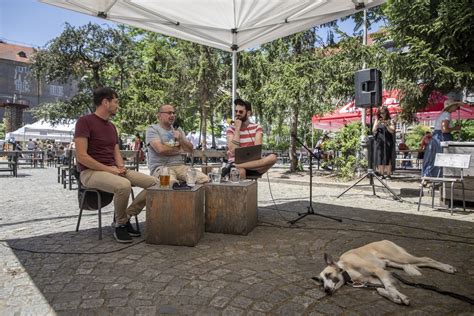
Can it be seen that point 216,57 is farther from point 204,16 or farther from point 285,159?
point 204,16

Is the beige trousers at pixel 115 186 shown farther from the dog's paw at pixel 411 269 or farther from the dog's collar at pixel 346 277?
the dog's paw at pixel 411 269

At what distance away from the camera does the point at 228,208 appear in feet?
15.3

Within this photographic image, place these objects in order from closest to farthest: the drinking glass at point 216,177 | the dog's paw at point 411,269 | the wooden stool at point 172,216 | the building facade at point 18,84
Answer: the dog's paw at point 411,269, the wooden stool at point 172,216, the drinking glass at point 216,177, the building facade at point 18,84

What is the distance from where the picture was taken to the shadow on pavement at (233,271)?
2.65m

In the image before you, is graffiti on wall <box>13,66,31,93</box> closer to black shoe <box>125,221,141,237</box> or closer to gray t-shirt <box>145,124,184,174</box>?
gray t-shirt <box>145,124,184,174</box>

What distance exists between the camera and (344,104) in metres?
14.4

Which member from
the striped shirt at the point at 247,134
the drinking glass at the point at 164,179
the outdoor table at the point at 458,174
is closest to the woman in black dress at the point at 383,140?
the outdoor table at the point at 458,174

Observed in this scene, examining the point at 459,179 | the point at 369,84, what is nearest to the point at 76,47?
the point at 369,84

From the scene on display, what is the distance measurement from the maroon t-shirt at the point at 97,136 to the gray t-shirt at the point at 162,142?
1.90ft

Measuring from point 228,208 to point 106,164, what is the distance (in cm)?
157

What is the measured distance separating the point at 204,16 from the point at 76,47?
1709 centimetres

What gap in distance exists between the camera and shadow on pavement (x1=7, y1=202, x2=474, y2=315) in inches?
104

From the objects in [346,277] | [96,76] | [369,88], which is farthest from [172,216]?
[96,76]

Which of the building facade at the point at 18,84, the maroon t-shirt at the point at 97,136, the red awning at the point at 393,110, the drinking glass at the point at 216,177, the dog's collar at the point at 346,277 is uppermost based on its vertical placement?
the building facade at the point at 18,84
